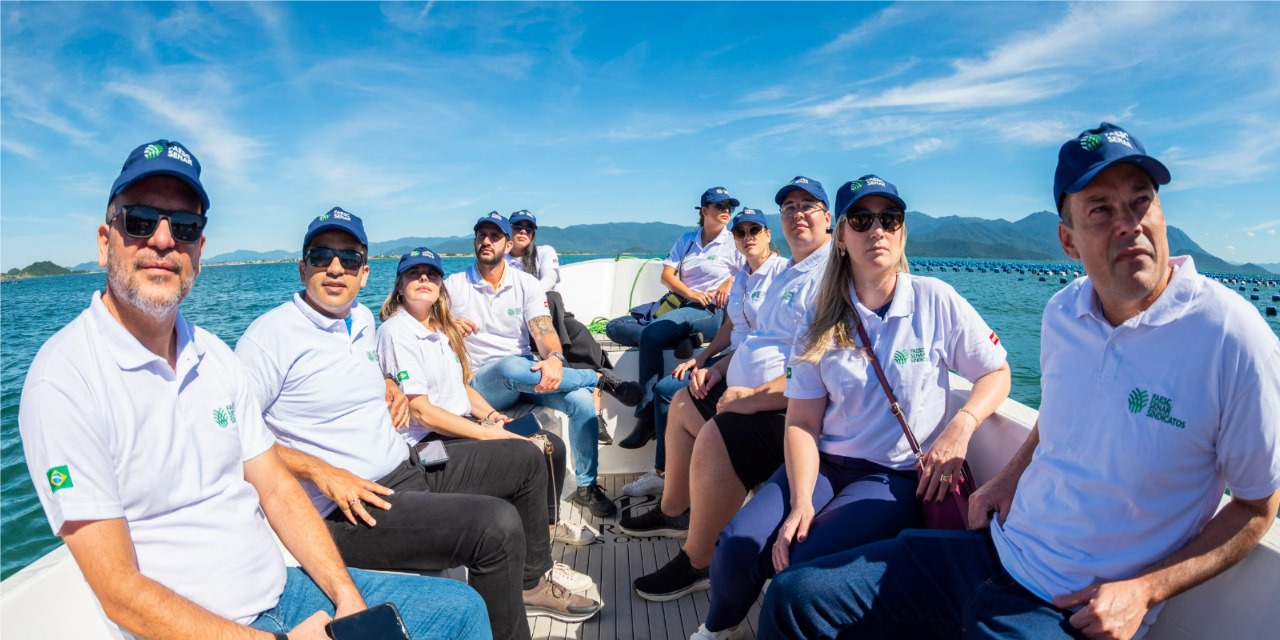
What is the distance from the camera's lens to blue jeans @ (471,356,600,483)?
11.4ft

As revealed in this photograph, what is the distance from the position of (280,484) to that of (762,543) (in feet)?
4.30

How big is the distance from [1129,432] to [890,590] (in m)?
0.64

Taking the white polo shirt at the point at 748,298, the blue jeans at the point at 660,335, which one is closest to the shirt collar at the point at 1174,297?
the white polo shirt at the point at 748,298

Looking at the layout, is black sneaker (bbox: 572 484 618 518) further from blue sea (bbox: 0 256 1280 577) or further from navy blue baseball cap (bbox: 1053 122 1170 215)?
blue sea (bbox: 0 256 1280 577)

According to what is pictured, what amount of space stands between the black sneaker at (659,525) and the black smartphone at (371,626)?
1683 mm

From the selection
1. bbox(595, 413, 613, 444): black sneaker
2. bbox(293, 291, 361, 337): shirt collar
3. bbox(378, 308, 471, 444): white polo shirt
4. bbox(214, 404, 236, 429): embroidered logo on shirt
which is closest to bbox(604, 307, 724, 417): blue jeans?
bbox(595, 413, 613, 444): black sneaker

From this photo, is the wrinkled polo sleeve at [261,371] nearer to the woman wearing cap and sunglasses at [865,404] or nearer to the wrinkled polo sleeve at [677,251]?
the woman wearing cap and sunglasses at [865,404]

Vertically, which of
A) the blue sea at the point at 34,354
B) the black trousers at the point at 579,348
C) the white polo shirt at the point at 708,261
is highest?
the white polo shirt at the point at 708,261

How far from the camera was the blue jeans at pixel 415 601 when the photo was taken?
161cm

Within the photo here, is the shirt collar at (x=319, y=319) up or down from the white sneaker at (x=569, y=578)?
up

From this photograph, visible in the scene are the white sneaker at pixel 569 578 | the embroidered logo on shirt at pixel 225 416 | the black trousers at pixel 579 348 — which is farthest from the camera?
the black trousers at pixel 579 348

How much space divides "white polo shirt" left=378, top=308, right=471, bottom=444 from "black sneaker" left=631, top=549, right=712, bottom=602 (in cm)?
108

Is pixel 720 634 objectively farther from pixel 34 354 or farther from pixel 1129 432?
pixel 34 354

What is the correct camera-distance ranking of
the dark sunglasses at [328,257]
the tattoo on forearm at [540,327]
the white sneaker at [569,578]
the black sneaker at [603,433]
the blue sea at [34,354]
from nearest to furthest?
the dark sunglasses at [328,257]
the white sneaker at [569,578]
the tattoo on forearm at [540,327]
the black sneaker at [603,433]
the blue sea at [34,354]
